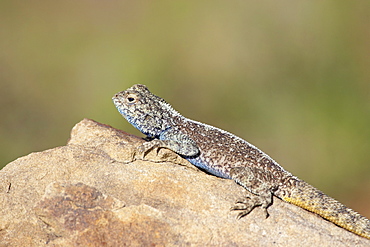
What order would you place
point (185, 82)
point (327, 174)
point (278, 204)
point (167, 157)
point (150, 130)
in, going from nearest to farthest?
point (278, 204) < point (167, 157) < point (150, 130) < point (327, 174) < point (185, 82)

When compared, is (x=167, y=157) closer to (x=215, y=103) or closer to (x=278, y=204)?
(x=278, y=204)

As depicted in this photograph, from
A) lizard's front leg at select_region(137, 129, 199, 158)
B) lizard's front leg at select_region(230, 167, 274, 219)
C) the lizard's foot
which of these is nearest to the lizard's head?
lizard's front leg at select_region(137, 129, 199, 158)

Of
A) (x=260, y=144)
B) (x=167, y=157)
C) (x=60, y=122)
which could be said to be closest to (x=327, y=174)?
→ (x=260, y=144)

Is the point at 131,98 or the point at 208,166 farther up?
the point at 131,98

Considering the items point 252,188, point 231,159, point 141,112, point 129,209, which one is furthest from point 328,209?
point 141,112

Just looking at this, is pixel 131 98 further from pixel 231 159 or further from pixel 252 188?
pixel 252 188

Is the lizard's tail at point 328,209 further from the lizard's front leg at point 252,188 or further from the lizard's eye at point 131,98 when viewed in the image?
the lizard's eye at point 131,98
